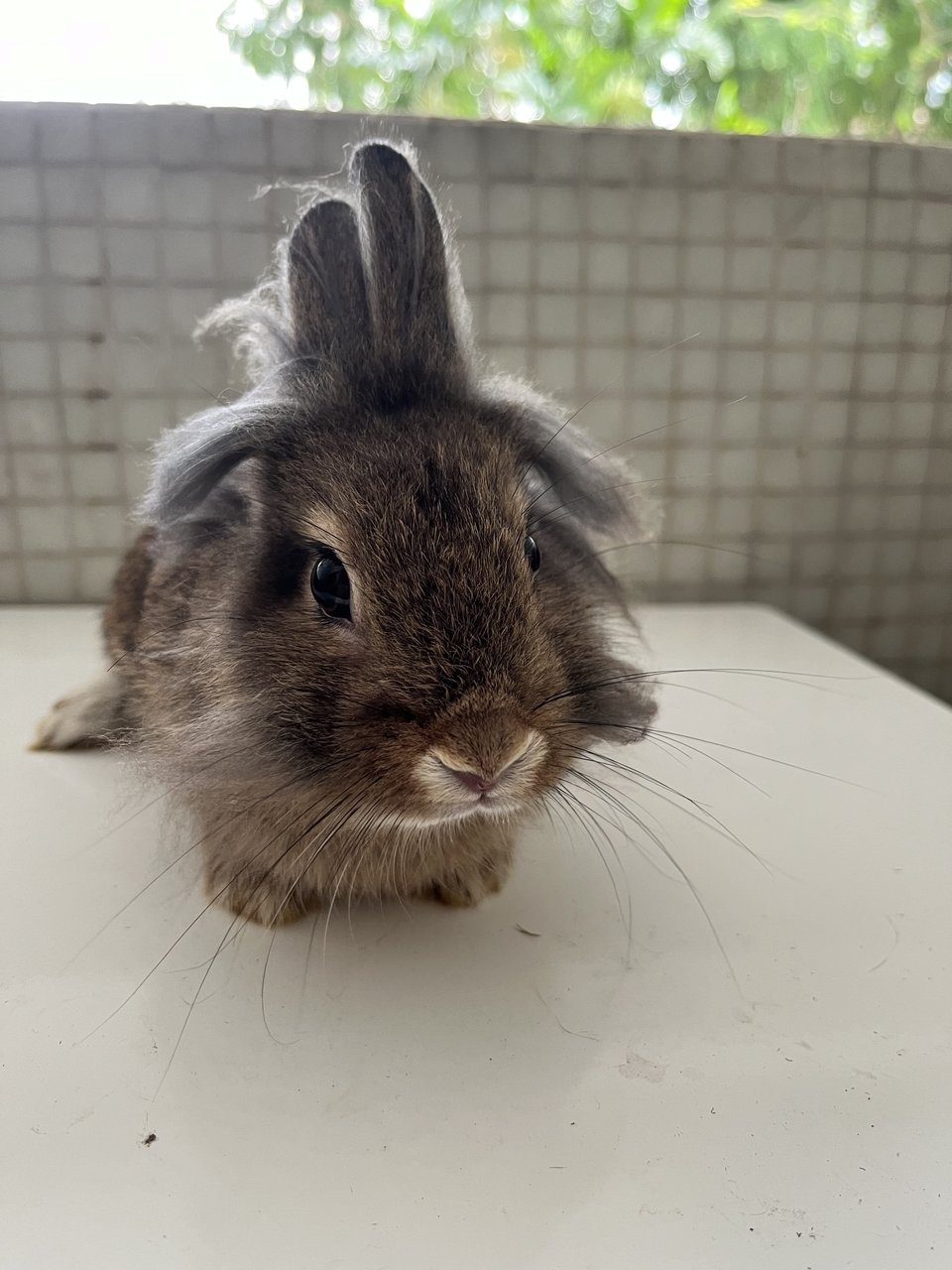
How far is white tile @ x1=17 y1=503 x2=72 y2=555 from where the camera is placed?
4.91ft

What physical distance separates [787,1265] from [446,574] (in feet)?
1.39

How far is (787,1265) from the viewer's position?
0.44 metres

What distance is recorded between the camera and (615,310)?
1495 mm

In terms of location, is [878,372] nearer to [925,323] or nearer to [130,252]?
[925,323]

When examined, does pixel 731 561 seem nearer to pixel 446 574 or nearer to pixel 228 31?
pixel 446 574

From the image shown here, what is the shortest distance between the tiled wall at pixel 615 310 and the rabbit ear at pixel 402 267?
765 millimetres

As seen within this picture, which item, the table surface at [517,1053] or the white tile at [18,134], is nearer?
the table surface at [517,1053]

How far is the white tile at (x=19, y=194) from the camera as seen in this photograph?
1362 mm

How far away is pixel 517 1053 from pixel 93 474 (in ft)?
4.08

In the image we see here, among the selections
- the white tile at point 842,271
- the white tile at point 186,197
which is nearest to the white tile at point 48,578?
the white tile at point 186,197

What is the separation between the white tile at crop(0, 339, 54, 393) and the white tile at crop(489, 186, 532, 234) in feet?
2.44

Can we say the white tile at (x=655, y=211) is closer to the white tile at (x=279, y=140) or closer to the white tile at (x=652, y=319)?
the white tile at (x=652, y=319)

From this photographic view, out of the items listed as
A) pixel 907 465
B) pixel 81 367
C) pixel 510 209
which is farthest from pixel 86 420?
pixel 907 465

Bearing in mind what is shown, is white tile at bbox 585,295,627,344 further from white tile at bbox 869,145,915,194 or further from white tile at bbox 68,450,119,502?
white tile at bbox 68,450,119,502
